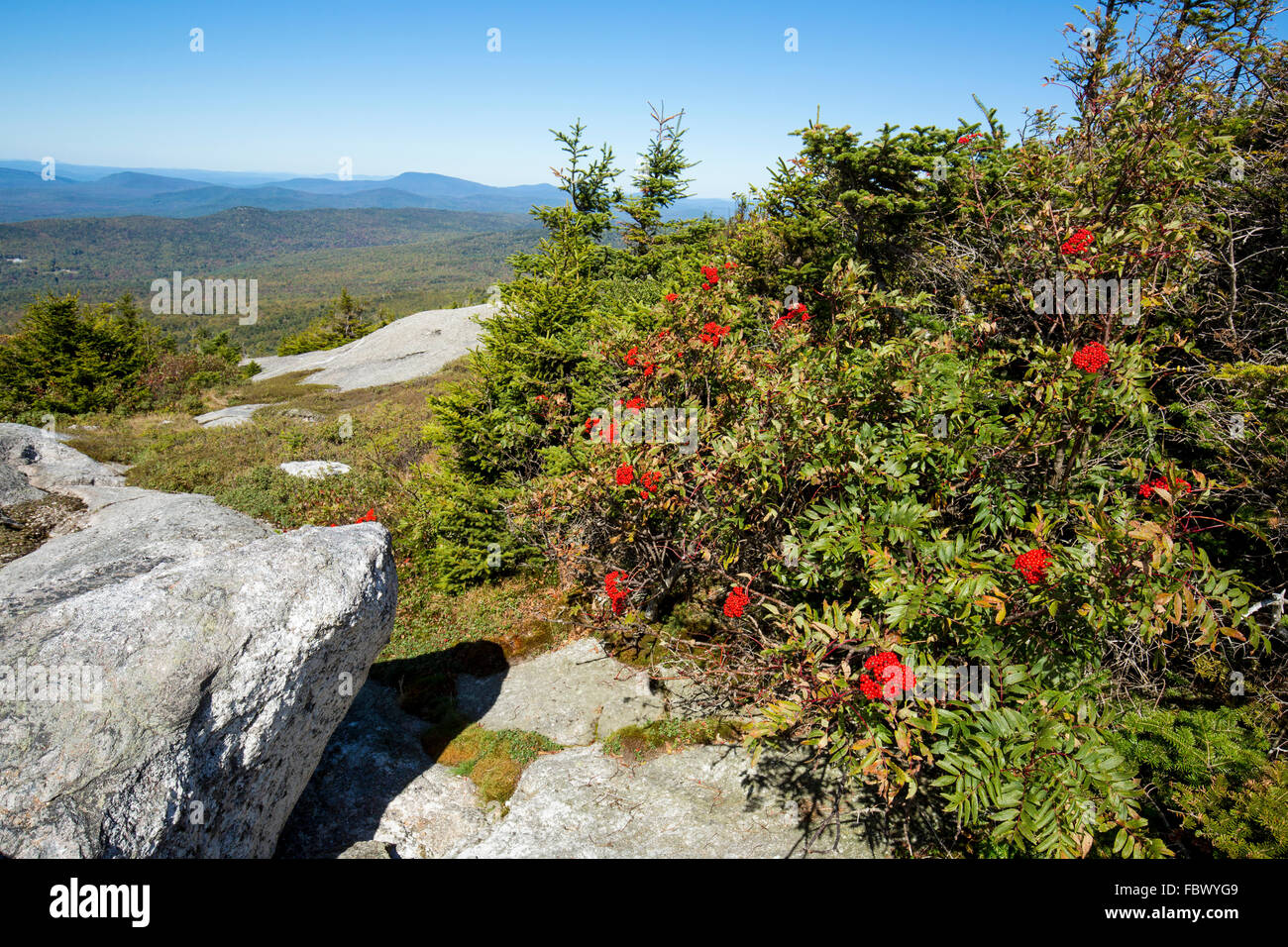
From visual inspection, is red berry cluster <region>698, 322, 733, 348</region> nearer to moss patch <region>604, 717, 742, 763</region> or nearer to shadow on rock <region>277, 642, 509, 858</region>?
moss patch <region>604, 717, 742, 763</region>

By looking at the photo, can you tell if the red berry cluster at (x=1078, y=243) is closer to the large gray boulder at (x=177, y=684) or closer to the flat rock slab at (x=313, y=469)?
the large gray boulder at (x=177, y=684)

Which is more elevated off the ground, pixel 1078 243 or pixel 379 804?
pixel 1078 243

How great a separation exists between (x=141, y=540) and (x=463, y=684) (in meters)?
4.31

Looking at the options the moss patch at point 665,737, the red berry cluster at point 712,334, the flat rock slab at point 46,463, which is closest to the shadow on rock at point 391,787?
the moss patch at point 665,737

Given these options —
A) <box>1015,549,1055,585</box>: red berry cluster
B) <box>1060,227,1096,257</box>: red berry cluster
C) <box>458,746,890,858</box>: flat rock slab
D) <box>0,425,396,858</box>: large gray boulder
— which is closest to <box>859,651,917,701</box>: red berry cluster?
<box>1015,549,1055,585</box>: red berry cluster

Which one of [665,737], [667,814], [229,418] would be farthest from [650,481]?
[229,418]

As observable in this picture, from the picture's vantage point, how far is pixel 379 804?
20.7ft

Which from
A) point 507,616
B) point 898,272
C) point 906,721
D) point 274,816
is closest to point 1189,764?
point 906,721

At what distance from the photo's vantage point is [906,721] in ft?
11.9

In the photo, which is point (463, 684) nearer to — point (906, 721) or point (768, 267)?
point (906, 721)

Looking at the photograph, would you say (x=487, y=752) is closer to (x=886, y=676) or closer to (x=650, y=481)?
(x=650, y=481)

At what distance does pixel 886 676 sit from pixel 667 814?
136 inches

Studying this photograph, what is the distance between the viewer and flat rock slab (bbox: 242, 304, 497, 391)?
136ft
